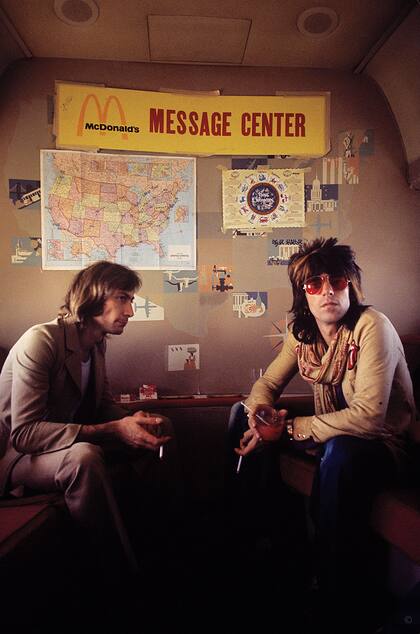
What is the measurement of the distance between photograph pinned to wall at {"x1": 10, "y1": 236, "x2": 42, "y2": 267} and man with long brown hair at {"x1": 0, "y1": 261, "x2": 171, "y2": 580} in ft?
2.18

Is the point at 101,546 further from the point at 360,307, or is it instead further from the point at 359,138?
the point at 359,138

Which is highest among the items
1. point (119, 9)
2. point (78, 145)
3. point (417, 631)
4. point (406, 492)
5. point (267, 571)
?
point (119, 9)

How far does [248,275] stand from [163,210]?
2.21ft

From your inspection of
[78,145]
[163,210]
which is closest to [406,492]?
[163,210]

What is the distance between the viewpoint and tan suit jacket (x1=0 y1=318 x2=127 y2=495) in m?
1.70

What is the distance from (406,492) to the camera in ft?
5.12

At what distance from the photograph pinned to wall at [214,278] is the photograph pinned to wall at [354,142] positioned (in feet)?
3.45

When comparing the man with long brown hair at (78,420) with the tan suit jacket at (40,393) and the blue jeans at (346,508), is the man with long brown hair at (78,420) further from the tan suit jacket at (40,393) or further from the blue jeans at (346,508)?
the blue jeans at (346,508)

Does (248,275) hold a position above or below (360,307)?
above

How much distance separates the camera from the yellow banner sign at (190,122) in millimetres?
2557

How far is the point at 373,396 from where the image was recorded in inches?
65.4

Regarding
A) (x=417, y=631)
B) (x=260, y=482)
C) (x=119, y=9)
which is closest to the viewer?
(x=417, y=631)

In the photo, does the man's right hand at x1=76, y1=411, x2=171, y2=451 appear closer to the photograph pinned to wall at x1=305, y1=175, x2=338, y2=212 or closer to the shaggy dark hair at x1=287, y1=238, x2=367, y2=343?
the shaggy dark hair at x1=287, y1=238, x2=367, y2=343

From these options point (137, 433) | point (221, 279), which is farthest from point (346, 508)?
point (221, 279)
